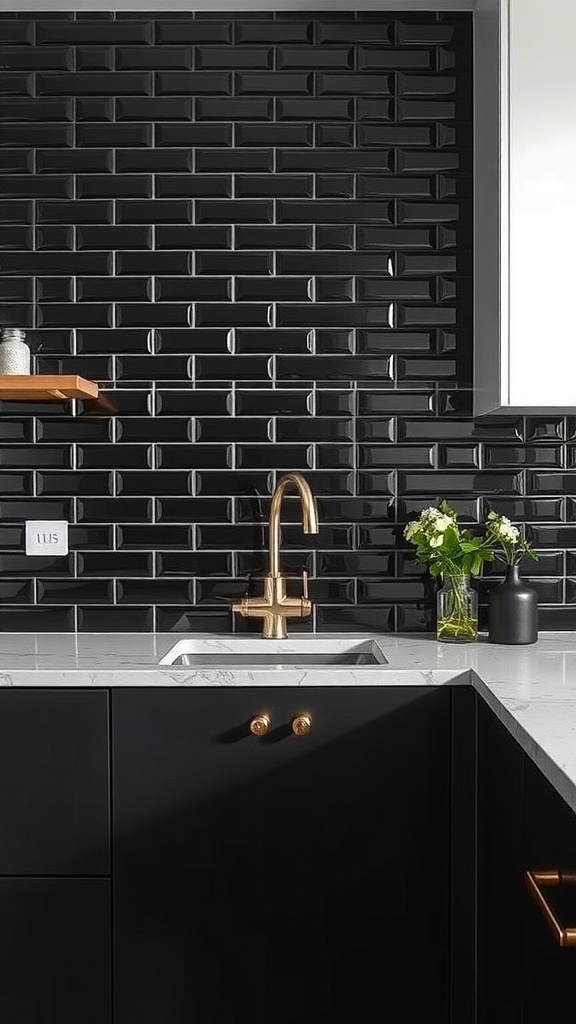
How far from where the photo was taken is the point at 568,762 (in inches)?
48.2

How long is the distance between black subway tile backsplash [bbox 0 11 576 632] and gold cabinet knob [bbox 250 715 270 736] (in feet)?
1.96

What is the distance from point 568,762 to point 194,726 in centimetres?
86

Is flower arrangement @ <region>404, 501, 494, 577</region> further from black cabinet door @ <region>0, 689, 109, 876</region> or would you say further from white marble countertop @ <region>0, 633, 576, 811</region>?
A: black cabinet door @ <region>0, 689, 109, 876</region>

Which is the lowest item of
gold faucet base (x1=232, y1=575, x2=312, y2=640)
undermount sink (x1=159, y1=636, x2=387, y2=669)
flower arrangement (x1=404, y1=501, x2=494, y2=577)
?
undermount sink (x1=159, y1=636, x2=387, y2=669)

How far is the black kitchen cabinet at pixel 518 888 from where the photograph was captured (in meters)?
1.27

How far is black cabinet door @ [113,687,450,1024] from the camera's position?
191cm

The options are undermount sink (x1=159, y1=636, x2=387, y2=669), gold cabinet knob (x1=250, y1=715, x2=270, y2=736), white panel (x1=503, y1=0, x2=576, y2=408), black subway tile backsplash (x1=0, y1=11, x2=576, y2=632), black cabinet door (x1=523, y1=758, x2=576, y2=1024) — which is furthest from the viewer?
black subway tile backsplash (x1=0, y1=11, x2=576, y2=632)

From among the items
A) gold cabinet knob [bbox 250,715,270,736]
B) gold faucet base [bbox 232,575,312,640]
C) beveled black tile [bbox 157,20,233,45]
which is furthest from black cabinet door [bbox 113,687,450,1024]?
beveled black tile [bbox 157,20,233,45]

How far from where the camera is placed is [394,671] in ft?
6.24

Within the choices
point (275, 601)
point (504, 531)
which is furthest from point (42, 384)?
point (504, 531)

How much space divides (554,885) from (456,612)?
108 cm

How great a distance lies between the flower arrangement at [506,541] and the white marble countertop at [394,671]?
0.20 m

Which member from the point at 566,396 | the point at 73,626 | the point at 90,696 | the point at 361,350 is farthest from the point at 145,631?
the point at 566,396

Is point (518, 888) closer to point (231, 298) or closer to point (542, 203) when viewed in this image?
point (542, 203)
